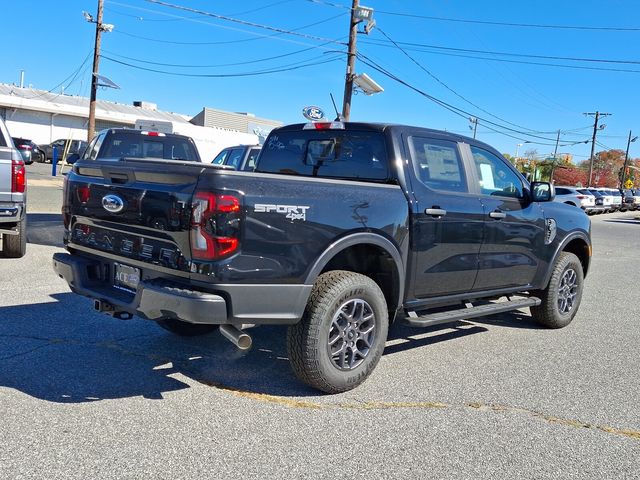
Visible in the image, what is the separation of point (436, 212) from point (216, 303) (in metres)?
2.06

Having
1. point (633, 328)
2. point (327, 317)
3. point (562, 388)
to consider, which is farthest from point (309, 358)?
point (633, 328)

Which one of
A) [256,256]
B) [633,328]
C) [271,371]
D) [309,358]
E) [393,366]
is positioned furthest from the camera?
[633,328]

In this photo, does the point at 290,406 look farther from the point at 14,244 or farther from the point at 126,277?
the point at 14,244

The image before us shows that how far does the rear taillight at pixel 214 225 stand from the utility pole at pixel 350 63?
15.3m

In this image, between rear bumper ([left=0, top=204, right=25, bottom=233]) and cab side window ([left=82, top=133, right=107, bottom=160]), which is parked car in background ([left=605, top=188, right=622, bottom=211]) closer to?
cab side window ([left=82, top=133, right=107, bottom=160])

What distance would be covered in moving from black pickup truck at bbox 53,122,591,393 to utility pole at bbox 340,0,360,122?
1302cm

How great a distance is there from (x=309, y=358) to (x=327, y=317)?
0.30 meters

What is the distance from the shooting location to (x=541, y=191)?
5867 millimetres

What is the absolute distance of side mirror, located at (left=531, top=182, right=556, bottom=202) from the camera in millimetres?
5836

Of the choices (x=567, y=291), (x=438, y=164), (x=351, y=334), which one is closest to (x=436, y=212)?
(x=438, y=164)

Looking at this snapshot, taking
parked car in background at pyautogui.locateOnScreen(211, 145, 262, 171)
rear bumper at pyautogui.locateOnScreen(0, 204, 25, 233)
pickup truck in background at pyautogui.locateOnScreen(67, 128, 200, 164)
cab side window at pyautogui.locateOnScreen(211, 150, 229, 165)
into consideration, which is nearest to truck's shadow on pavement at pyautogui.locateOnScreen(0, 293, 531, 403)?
rear bumper at pyautogui.locateOnScreen(0, 204, 25, 233)

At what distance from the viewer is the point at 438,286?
5.00 metres

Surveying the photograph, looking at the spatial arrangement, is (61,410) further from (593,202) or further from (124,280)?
(593,202)

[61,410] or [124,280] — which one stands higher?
[124,280]
